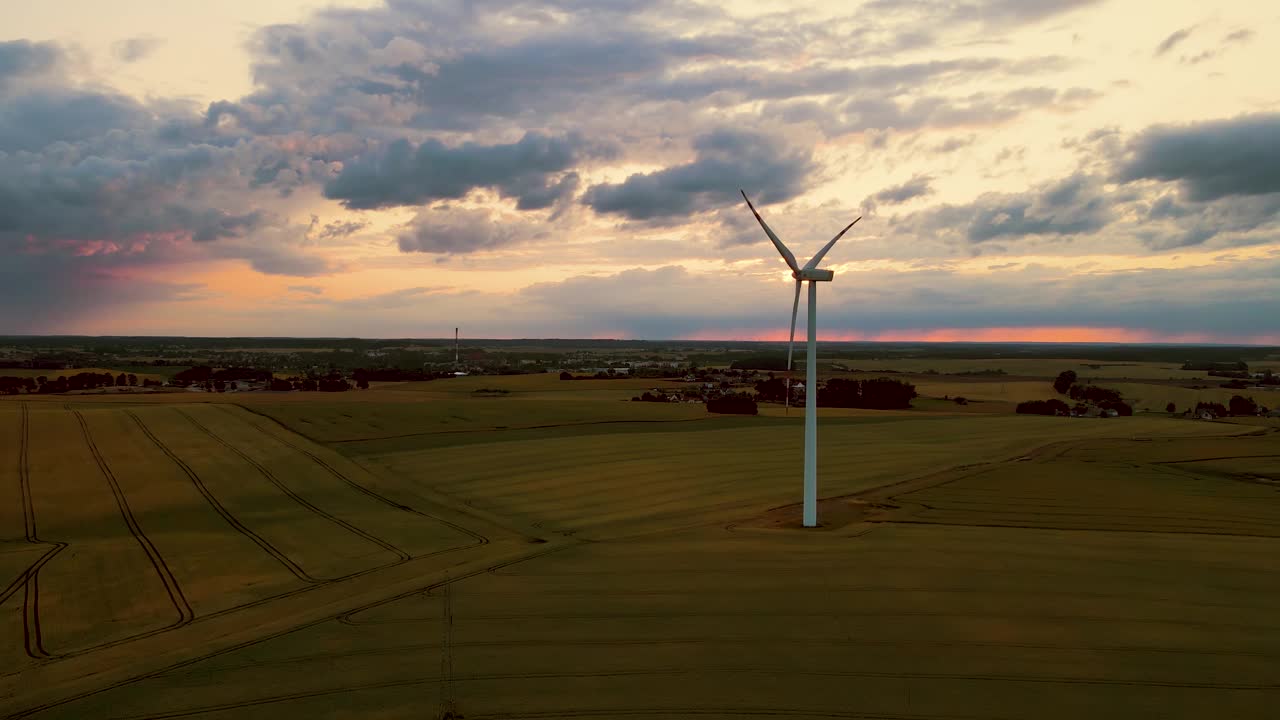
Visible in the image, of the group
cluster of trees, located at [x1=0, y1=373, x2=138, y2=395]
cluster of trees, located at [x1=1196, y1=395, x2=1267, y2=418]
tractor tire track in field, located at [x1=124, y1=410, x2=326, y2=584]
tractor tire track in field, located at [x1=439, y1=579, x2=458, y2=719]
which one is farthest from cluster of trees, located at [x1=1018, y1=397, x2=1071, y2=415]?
cluster of trees, located at [x1=0, y1=373, x2=138, y2=395]

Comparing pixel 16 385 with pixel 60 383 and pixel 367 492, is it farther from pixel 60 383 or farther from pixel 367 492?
pixel 367 492

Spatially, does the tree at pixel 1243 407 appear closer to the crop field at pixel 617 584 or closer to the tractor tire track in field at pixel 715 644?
the crop field at pixel 617 584

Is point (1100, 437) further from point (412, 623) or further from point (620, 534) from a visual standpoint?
point (412, 623)

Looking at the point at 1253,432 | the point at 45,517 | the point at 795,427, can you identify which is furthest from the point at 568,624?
the point at 1253,432

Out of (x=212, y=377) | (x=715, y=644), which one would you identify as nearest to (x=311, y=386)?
(x=212, y=377)

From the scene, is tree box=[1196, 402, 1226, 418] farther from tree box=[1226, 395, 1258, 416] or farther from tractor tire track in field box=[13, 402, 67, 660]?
tractor tire track in field box=[13, 402, 67, 660]

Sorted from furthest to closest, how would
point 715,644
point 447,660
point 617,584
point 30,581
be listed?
point 30,581, point 617,584, point 715,644, point 447,660
